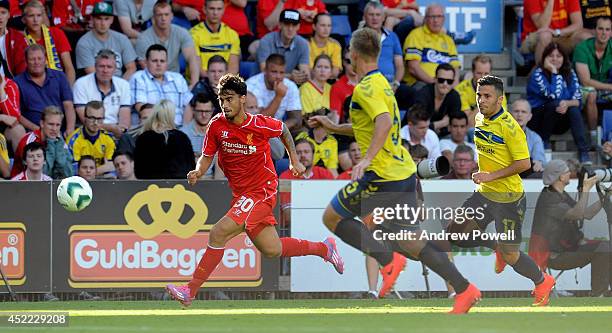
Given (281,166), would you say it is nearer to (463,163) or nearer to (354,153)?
(354,153)

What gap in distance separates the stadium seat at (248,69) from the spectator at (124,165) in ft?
9.39

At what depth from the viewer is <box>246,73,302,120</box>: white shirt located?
15.4 metres

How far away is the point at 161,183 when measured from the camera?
1320 centimetres

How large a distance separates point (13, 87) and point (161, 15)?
2172mm

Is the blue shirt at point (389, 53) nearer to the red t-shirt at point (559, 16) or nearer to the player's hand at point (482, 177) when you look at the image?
the red t-shirt at point (559, 16)

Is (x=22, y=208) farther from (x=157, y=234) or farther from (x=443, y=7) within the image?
(x=443, y=7)

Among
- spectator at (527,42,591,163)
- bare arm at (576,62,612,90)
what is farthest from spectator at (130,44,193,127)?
bare arm at (576,62,612,90)

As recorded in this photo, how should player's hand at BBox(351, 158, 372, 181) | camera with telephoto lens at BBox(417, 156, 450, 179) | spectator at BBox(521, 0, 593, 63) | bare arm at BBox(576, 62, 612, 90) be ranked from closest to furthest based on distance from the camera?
player's hand at BBox(351, 158, 372, 181), camera with telephoto lens at BBox(417, 156, 450, 179), bare arm at BBox(576, 62, 612, 90), spectator at BBox(521, 0, 593, 63)

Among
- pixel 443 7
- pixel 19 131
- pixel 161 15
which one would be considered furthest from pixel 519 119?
pixel 19 131

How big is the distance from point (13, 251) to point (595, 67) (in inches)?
338

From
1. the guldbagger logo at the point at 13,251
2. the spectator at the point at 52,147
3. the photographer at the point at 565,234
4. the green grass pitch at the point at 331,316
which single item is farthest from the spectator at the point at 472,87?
the guldbagger logo at the point at 13,251

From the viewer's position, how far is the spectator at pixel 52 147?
13.8 metres

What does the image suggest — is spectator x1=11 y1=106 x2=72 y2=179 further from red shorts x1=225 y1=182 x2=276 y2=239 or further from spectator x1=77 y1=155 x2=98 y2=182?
red shorts x1=225 y1=182 x2=276 y2=239

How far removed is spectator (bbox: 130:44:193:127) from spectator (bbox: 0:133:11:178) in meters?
1.79
